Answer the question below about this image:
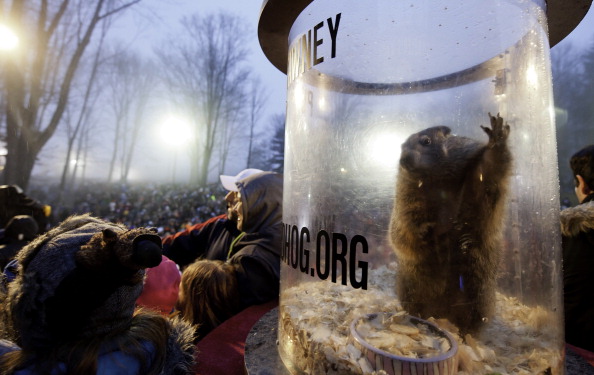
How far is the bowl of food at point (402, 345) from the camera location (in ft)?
2.83

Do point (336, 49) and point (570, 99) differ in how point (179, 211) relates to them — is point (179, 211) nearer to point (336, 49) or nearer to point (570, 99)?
point (336, 49)

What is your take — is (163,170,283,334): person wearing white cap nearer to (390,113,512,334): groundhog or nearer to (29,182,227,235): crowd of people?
(390,113,512,334): groundhog

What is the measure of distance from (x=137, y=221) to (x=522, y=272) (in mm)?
10956

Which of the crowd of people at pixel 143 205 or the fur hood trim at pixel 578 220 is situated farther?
the crowd of people at pixel 143 205

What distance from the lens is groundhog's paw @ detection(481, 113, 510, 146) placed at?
1054 mm

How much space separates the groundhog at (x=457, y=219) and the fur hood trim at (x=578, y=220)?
174 cm

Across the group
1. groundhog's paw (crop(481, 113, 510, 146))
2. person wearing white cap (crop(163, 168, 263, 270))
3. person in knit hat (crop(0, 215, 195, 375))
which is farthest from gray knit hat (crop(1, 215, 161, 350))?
person wearing white cap (crop(163, 168, 263, 270))

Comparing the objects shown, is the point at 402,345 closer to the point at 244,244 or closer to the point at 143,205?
the point at 244,244

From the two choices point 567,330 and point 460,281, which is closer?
point 460,281

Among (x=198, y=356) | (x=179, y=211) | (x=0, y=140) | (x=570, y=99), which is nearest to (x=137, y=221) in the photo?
(x=179, y=211)

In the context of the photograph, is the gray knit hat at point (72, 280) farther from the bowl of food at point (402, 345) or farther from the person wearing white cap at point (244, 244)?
the person wearing white cap at point (244, 244)

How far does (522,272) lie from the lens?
1.10 metres

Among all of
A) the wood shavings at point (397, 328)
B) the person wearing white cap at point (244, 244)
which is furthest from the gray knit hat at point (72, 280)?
the person wearing white cap at point (244, 244)

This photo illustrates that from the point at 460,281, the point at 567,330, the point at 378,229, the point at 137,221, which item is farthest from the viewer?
the point at 137,221
